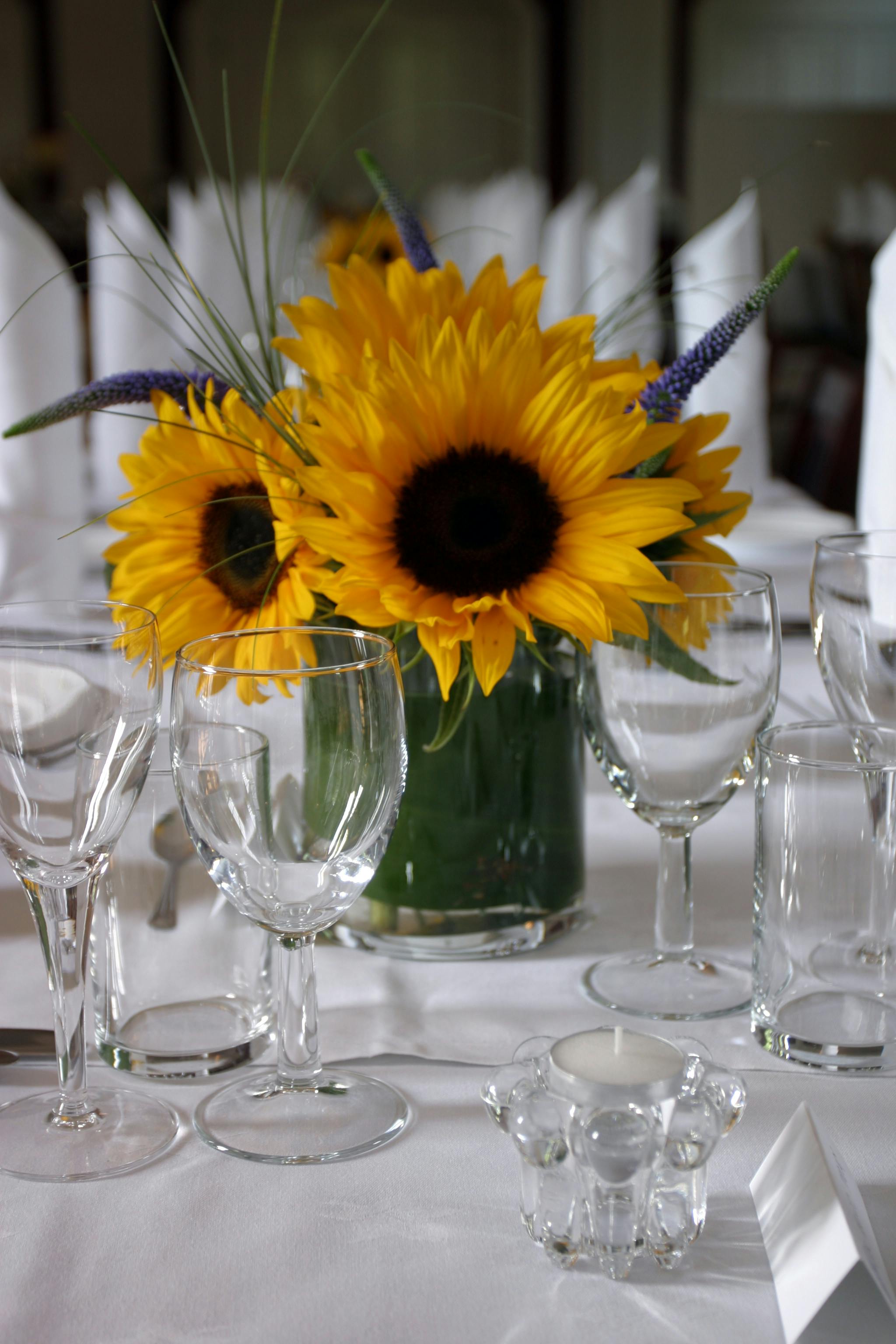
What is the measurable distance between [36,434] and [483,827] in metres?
0.81

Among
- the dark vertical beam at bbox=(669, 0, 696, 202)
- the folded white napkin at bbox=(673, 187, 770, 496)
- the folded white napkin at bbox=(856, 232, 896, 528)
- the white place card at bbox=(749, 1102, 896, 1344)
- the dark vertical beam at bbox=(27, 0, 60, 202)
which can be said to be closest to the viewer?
the white place card at bbox=(749, 1102, 896, 1344)

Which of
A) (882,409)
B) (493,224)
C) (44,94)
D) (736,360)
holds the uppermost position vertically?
(44,94)

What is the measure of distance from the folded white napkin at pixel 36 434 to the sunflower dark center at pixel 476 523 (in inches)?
30.3

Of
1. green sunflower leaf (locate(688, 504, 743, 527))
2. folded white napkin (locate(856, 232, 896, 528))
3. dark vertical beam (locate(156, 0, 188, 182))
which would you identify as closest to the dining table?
green sunflower leaf (locate(688, 504, 743, 527))

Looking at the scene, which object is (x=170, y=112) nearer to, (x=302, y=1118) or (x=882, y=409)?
(x=882, y=409)

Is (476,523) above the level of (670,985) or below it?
above

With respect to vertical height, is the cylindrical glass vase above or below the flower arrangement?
below

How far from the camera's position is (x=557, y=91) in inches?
340

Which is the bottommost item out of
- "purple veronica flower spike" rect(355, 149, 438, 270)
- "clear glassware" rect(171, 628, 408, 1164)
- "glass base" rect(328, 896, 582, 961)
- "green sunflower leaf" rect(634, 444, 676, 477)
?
"glass base" rect(328, 896, 582, 961)

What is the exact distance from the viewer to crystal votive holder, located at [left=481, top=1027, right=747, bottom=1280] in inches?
16.0

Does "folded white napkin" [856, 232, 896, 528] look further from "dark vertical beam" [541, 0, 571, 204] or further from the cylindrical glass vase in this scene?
"dark vertical beam" [541, 0, 571, 204]

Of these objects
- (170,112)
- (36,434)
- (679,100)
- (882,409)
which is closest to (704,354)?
(882,409)

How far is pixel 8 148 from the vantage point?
8336mm

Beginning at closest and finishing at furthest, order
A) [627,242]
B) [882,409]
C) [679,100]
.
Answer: [882,409], [627,242], [679,100]
